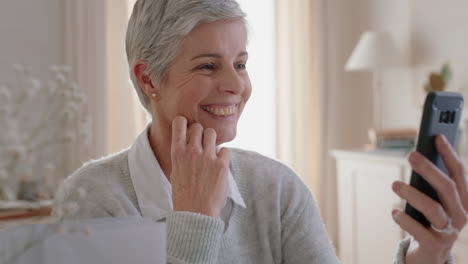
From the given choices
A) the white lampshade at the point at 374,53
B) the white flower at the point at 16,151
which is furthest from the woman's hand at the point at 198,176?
the white lampshade at the point at 374,53

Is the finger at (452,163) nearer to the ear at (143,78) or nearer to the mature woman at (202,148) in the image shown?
the mature woman at (202,148)

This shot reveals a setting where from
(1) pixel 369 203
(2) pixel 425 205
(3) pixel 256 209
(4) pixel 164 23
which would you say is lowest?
(1) pixel 369 203

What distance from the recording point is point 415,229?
36.0 inches

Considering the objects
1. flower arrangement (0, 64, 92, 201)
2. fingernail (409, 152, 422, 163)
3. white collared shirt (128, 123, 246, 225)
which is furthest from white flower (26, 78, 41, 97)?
white collared shirt (128, 123, 246, 225)

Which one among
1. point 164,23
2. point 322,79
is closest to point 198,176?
point 164,23

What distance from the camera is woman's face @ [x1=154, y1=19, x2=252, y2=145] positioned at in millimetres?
1218

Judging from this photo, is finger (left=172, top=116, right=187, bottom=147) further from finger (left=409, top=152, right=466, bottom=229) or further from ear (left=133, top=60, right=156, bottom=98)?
finger (left=409, top=152, right=466, bottom=229)

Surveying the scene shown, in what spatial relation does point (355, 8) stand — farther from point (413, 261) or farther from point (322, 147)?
point (413, 261)

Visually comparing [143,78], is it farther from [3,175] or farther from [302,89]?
[302,89]

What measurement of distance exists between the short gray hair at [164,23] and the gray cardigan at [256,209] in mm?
259

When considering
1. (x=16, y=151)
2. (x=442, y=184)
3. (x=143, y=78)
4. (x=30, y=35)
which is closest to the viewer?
(x=16, y=151)

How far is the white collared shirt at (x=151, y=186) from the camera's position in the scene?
1.18m

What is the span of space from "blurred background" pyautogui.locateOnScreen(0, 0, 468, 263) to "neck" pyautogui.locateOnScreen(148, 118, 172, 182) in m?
0.75

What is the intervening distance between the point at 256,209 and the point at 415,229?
0.46m
